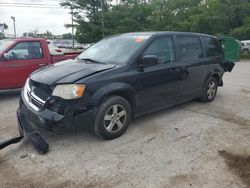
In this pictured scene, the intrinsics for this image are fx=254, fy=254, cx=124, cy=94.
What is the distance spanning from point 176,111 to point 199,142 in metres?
1.57

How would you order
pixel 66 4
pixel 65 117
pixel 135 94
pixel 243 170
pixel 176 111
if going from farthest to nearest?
pixel 66 4
pixel 176 111
pixel 135 94
pixel 65 117
pixel 243 170

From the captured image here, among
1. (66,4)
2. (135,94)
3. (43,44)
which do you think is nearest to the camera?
(135,94)

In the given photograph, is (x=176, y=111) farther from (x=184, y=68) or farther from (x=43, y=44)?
(x=43, y=44)

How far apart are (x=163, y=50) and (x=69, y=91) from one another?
6.86 ft

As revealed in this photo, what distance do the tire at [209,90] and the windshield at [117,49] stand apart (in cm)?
225

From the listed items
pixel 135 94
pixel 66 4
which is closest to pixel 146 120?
pixel 135 94

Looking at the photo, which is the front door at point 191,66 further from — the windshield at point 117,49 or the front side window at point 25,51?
the front side window at point 25,51

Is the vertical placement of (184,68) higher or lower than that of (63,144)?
higher

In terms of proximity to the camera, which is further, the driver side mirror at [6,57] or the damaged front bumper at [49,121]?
the driver side mirror at [6,57]

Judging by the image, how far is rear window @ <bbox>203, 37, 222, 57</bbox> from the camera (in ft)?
19.6

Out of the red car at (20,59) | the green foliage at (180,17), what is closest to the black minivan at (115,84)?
the red car at (20,59)

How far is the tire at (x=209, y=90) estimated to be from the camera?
6.06m

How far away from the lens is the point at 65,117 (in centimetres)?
356

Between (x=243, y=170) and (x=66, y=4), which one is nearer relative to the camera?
(x=243, y=170)
